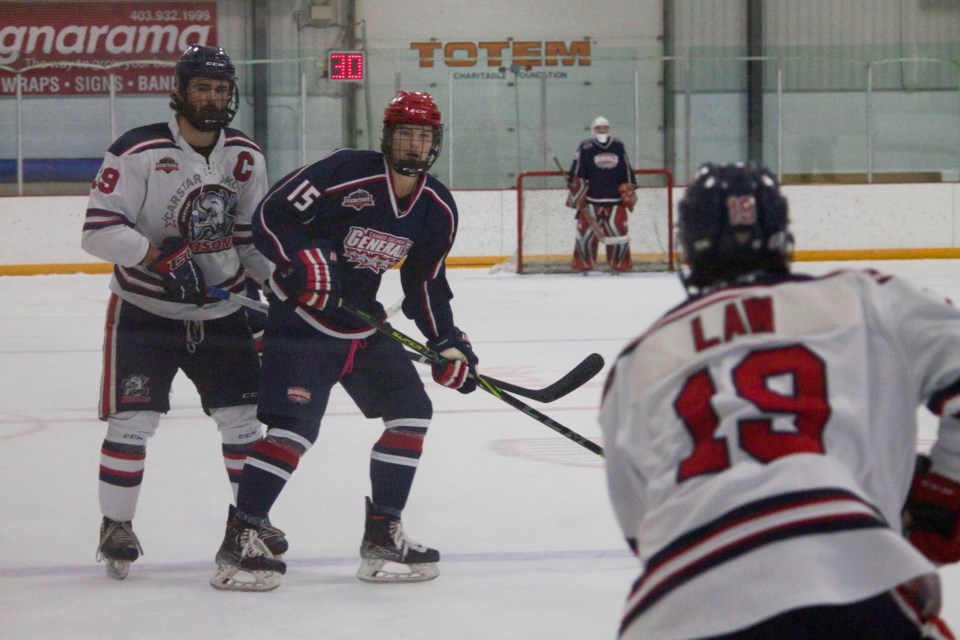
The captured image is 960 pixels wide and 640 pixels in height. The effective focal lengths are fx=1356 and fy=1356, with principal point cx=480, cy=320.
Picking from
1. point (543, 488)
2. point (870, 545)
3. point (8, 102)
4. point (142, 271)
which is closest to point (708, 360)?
point (870, 545)

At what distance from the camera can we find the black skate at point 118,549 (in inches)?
97.3

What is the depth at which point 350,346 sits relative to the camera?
2.47m

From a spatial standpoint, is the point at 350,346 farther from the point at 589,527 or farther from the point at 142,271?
the point at 589,527

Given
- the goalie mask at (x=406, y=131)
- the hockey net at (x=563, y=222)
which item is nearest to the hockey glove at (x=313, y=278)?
the goalie mask at (x=406, y=131)

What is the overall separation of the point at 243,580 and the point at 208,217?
2.31 feet

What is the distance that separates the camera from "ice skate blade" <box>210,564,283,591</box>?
2375 mm

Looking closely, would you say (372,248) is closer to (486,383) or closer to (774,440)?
(486,383)

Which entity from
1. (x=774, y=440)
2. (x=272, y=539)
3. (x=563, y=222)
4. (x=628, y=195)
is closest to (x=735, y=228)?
(x=774, y=440)

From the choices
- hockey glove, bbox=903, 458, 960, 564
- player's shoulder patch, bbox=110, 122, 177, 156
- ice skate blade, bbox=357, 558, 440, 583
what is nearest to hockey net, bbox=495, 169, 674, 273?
player's shoulder patch, bbox=110, 122, 177, 156

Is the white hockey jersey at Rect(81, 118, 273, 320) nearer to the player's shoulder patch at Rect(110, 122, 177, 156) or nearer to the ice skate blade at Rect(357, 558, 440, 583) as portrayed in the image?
the player's shoulder patch at Rect(110, 122, 177, 156)

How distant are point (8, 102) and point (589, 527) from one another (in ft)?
30.0

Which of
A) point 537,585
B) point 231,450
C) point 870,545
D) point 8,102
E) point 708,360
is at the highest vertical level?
point 8,102

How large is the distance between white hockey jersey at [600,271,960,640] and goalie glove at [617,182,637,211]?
825cm

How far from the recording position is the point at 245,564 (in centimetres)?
238
